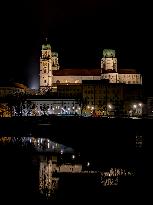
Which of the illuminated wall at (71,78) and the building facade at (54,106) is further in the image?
the illuminated wall at (71,78)

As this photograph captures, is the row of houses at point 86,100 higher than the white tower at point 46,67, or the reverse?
the white tower at point 46,67

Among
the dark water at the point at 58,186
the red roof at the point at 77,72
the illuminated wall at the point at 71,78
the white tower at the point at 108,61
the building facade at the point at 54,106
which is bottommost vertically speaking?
the dark water at the point at 58,186

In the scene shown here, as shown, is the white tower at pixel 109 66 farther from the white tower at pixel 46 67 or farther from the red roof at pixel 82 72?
the white tower at pixel 46 67

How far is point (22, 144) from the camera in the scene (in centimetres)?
4256

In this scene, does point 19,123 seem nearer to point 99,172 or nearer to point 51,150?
point 51,150

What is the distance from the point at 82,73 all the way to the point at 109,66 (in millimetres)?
6137

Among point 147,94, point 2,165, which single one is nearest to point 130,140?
point 2,165

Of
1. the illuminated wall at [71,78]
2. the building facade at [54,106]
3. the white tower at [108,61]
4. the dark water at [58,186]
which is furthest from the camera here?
the illuminated wall at [71,78]

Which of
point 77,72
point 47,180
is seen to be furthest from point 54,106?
point 47,180

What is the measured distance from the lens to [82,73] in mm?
104562

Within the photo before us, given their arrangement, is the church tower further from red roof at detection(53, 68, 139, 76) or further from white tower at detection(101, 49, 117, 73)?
white tower at detection(101, 49, 117, 73)

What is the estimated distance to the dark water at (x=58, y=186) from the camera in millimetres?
20719

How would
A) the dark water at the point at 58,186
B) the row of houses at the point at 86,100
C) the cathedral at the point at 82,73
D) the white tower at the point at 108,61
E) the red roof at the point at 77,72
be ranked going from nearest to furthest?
the dark water at the point at 58,186, the row of houses at the point at 86,100, the cathedral at the point at 82,73, the white tower at the point at 108,61, the red roof at the point at 77,72

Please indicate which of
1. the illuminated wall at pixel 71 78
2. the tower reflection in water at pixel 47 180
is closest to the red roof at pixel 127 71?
the illuminated wall at pixel 71 78
